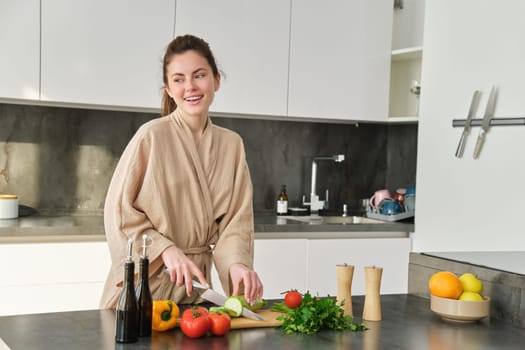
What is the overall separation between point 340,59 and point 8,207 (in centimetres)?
191

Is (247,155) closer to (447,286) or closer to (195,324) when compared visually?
(447,286)

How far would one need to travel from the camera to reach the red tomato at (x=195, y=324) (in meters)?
1.77

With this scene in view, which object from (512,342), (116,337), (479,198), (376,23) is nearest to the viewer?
(116,337)

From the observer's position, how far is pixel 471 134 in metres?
3.79

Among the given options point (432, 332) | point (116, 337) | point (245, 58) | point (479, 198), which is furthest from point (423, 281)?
point (245, 58)

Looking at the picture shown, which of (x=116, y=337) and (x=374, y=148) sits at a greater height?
(x=374, y=148)

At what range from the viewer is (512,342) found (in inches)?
73.4

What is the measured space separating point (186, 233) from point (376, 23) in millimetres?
2391

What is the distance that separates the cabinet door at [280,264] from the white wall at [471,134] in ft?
2.31

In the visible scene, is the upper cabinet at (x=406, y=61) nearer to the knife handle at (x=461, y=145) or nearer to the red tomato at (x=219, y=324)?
the knife handle at (x=461, y=145)

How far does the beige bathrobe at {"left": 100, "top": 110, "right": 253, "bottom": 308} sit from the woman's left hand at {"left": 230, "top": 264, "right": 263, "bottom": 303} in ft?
0.17

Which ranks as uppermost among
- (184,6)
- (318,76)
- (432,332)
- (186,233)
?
(184,6)

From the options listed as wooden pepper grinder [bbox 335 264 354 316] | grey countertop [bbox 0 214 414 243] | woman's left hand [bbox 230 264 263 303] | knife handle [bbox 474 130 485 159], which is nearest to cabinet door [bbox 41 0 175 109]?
grey countertop [bbox 0 214 414 243]

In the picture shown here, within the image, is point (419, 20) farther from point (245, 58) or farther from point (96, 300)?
point (96, 300)
